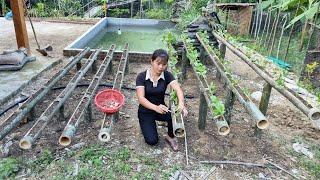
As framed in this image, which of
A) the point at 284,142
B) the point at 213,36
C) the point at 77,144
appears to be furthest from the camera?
the point at 213,36

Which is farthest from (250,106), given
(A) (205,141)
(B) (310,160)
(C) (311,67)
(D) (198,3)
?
(D) (198,3)

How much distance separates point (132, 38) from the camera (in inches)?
474

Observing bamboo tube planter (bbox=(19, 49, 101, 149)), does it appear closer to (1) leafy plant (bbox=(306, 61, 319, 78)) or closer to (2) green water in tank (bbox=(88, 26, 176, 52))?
(1) leafy plant (bbox=(306, 61, 319, 78))

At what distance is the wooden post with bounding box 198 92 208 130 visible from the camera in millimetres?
4397

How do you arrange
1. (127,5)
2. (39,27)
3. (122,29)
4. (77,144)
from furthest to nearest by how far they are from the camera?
(127,5) < (122,29) < (39,27) < (77,144)

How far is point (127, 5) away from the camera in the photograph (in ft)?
53.7

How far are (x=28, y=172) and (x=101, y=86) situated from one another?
2.85 m

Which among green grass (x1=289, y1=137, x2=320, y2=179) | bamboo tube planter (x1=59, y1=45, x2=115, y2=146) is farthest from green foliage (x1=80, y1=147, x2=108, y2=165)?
green grass (x1=289, y1=137, x2=320, y2=179)

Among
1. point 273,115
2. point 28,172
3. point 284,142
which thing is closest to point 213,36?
point 273,115

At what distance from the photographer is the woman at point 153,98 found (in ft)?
12.9

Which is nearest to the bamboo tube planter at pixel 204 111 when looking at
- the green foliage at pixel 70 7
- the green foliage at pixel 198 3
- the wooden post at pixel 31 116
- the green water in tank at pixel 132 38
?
the wooden post at pixel 31 116

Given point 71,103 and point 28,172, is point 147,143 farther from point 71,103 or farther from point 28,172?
point 71,103

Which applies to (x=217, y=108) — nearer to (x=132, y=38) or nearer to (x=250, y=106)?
(x=250, y=106)

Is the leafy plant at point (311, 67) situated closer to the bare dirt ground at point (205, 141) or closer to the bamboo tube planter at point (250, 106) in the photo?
the bare dirt ground at point (205, 141)
